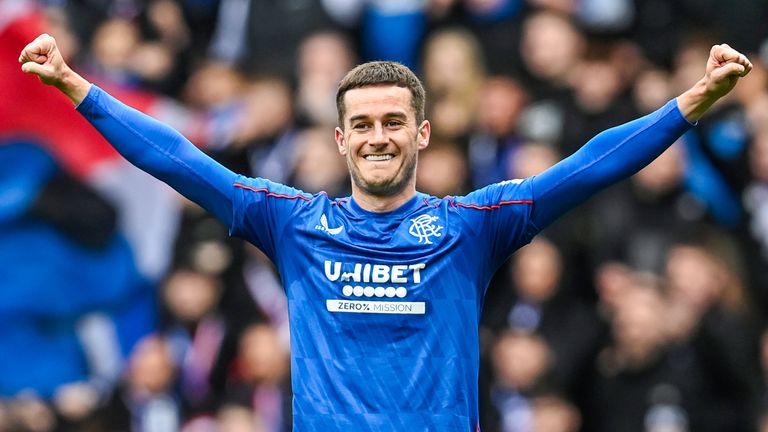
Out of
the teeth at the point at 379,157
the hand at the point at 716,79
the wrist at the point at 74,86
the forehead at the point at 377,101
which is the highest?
the wrist at the point at 74,86

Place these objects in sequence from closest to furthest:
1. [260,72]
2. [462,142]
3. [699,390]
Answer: [699,390]
[462,142]
[260,72]

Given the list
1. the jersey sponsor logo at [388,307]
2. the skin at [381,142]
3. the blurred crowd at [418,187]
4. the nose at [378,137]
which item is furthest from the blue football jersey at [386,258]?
the blurred crowd at [418,187]

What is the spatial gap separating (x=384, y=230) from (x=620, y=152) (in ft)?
3.26

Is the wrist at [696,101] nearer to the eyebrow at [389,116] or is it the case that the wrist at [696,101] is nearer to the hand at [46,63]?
the eyebrow at [389,116]

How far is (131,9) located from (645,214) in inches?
173

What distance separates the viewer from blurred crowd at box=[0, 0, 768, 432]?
8.93 m

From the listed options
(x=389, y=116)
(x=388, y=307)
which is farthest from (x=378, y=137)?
(x=388, y=307)

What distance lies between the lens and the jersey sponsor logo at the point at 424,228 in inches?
219

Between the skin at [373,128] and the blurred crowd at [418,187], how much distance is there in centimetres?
353

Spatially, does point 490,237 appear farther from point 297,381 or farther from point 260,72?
point 260,72

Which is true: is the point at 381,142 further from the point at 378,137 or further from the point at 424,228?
the point at 424,228

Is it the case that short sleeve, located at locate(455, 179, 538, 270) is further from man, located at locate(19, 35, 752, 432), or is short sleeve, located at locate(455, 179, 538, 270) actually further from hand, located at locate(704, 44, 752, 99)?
hand, located at locate(704, 44, 752, 99)

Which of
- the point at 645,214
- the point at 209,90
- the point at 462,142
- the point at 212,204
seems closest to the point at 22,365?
the point at 209,90

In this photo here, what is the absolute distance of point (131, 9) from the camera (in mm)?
10906
